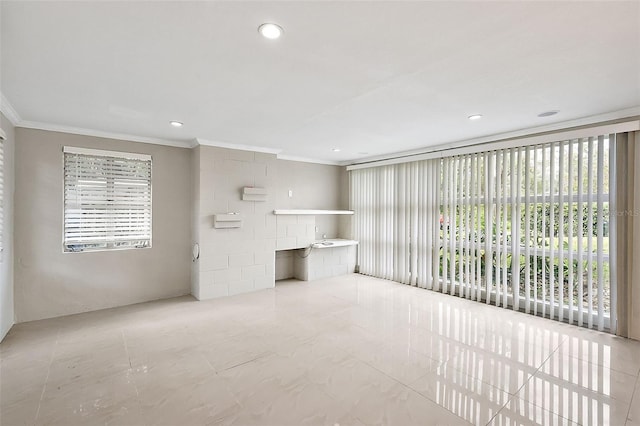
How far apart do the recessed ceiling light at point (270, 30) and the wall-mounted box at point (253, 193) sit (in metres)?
3.42

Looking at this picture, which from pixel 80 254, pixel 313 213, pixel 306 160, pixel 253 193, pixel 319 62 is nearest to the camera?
pixel 319 62

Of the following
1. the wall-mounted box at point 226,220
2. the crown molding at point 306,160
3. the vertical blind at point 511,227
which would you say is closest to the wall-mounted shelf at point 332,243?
the vertical blind at point 511,227

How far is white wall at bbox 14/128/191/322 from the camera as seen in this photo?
12.6ft

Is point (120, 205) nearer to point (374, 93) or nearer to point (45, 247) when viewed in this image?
point (45, 247)

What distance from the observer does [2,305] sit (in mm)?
3381

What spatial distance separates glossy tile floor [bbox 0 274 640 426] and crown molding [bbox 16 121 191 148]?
2511 millimetres

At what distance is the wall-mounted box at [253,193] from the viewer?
517cm

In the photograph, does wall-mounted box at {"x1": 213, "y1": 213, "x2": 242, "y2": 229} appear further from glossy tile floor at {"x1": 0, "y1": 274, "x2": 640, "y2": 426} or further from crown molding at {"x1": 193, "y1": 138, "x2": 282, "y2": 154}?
glossy tile floor at {"x1": 0, "y1": 274, "x2": 640, "y2": 426}

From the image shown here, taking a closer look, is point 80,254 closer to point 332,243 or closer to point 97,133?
point 97,133

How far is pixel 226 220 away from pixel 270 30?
349cm

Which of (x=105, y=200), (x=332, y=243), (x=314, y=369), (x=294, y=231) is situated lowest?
(x=314, y=369)

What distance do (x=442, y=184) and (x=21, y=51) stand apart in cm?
531

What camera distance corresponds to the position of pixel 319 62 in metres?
2.30

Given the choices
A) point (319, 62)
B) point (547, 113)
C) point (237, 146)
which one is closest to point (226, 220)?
point (237, 146)
